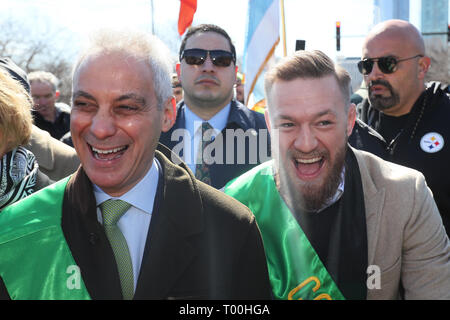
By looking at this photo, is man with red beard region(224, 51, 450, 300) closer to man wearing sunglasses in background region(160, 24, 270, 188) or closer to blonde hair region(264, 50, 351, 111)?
blonde hair region(264, 50, 351, 111)

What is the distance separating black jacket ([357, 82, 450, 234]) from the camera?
131 inches

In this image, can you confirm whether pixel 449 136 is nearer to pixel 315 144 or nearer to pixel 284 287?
pixel 315 144

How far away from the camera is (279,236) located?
2.40 metres

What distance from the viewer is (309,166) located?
262cm

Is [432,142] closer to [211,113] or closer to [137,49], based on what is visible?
[211,113]

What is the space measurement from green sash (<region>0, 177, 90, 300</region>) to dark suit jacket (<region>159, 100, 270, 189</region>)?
1.60 metres

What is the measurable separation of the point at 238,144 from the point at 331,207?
121cm

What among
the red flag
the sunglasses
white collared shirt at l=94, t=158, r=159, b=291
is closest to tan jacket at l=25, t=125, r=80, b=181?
white collared shirt at l=94, t=158, r=159, b=291

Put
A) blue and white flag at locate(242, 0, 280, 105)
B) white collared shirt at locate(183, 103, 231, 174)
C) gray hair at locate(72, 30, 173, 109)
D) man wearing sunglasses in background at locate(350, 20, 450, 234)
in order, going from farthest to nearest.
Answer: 1. blue and white flag at locate(242, 0, 280, 105)
2. white collared shirt at locate(183, 103, 231, 174)
3. man wearing sunglasses in background at locate(350, 20, 450, 234)
4. gray hair at locate(72, 30, 173, 109)

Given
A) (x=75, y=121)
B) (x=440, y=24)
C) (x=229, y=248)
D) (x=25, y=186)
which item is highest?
(x=440, y=24)

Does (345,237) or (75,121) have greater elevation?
(75,121)

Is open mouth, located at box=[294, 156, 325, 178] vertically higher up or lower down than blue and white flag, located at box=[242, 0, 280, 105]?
lower down
